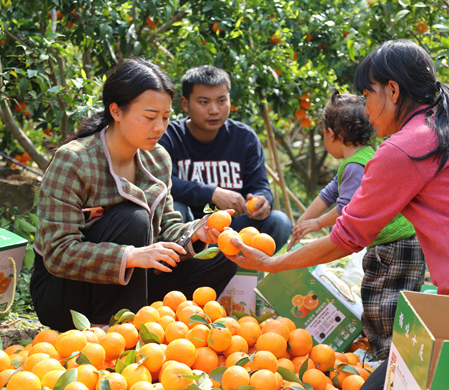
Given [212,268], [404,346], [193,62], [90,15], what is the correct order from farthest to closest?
[193,62]
[90,15]
[212,268]
[404,346]

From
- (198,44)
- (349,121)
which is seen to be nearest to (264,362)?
(349,121)

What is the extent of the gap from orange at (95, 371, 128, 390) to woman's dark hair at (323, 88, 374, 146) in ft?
5.71

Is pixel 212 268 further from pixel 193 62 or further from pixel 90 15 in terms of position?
pixel 90 15

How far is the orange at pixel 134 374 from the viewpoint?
173cm

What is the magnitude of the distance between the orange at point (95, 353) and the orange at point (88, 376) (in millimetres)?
90

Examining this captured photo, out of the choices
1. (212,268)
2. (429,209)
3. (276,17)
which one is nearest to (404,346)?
(429,209)

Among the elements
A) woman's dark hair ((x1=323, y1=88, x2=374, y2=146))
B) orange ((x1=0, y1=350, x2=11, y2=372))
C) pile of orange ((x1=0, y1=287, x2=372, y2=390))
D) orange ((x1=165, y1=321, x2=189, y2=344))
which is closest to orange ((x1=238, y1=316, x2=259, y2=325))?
pile of orange ((x1=0, y1=287, x2=372, y2=390))

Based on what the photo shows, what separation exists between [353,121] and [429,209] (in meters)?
1.21

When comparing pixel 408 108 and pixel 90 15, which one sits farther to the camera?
pixel 90 15

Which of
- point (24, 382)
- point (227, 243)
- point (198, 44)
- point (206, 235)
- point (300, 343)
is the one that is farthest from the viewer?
point (198, 44)

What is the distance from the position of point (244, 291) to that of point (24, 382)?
147cm

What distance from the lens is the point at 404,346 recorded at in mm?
1309

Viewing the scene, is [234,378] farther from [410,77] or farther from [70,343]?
[410,77]

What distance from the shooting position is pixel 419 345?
119 centimetres
